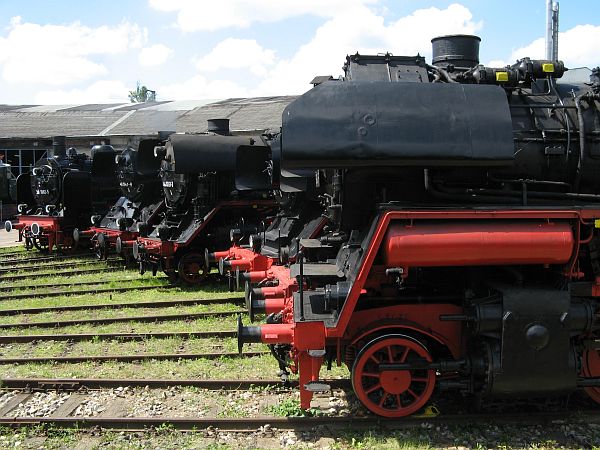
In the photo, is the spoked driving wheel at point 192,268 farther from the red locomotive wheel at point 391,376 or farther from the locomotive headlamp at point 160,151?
the red locomotive wheel at point 391,376

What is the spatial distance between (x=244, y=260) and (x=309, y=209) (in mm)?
1318

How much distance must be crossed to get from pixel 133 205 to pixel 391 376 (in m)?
11.3

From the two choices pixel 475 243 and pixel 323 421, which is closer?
pixel 475 243

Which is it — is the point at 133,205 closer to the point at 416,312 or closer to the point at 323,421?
the point at 323,421

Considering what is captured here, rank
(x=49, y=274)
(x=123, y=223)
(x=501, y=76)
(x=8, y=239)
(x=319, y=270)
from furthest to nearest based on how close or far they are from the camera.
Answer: (x=8, y=239) → (x=123, y=223) → (x=49, y=274) → (x=319, y=270) → (x=501, y=76)

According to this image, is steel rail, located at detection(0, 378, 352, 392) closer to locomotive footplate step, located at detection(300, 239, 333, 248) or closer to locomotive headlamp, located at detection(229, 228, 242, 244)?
locomotive footplate step, located at detection(300, 239, 333, 248)

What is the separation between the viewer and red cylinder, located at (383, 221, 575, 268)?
4613 millimetres

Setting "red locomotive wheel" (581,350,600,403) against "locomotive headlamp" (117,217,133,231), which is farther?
"locomotive headlamp" (117,217,133,231)

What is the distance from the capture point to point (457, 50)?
614 centimetres

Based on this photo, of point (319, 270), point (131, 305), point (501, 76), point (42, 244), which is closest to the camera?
point (501, 76)

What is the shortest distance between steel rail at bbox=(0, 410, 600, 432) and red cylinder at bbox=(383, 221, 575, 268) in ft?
4.62

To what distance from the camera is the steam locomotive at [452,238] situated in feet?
15.1

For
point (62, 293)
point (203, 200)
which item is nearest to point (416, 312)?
point (203, 200)

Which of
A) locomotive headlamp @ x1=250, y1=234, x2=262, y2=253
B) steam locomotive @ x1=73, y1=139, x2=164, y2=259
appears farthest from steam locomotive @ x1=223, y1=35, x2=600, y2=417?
steam locomotive @ x1=73, y1=139, x2=164, y2=259
